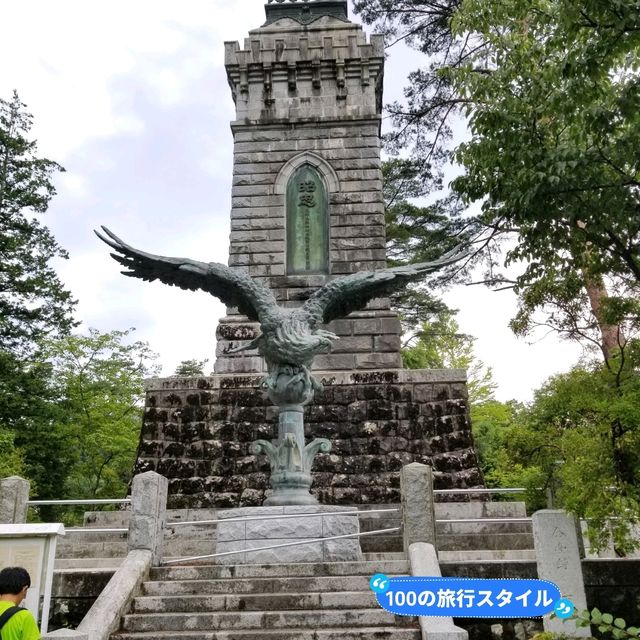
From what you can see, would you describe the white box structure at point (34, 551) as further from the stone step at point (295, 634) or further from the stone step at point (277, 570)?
the stone step at point (277, 570)

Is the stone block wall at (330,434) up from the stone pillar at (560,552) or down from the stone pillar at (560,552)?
up

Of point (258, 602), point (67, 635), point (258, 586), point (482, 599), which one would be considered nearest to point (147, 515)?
point (258, 586)

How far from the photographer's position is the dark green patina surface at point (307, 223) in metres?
14.2

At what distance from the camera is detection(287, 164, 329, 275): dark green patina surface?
14.2 metres

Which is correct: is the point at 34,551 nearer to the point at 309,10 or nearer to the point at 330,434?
the point at 330,434

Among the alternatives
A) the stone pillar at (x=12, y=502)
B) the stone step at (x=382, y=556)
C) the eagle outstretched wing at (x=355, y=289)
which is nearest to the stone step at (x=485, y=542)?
the stone step at (x=382, y=556)

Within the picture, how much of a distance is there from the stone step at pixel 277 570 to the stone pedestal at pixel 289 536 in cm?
30

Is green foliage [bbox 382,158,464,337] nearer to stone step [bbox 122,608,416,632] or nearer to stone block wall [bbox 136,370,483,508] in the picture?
stone block wall [bbox 136,370,483,508]

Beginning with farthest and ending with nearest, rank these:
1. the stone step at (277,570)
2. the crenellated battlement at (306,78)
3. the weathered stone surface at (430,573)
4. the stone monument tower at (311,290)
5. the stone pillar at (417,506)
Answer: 1. the crenellated battlement at (306,78)
2. the stone monument tower at (311,290)
3. the stone pillar at (417,506)
4. the stone step at (277,570)
5. the weathered stone surface at (430,573)

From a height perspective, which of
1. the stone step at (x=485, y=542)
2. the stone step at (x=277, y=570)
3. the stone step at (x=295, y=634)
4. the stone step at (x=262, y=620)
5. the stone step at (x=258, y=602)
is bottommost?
the stone step at (x=295, y=634)

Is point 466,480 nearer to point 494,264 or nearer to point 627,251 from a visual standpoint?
point 627,251

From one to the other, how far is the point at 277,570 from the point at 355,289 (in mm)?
3536

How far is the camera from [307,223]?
14422mm

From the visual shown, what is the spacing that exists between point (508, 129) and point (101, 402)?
17.1 metres
